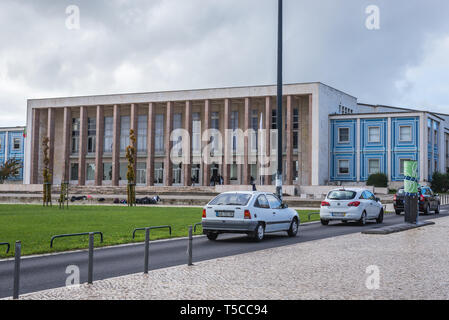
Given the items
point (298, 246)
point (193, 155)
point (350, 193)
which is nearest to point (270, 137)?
point (193, 155)

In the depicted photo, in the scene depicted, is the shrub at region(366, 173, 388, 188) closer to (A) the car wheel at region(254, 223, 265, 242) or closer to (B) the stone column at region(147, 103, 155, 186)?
(B) the stone column at region(147, 103, 155, 186)

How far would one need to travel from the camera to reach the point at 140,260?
41.2ft

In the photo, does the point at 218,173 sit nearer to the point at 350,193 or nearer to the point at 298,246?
the point at 350,193

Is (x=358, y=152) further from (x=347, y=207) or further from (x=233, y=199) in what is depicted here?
(x=233, y=199)

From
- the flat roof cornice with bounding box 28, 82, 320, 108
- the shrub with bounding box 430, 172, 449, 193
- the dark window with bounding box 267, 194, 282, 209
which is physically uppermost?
the flat roof cornice with bounding box 28, 82, 320, 108

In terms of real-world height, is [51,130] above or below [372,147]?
above

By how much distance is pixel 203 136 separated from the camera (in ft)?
240

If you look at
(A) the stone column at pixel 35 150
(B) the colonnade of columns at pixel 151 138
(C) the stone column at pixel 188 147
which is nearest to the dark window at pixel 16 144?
(B) the colonnade of columns at pixel 151 138

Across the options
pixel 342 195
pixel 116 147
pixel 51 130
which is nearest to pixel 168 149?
pixel 116 147

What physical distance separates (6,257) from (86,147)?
6653 centimetres

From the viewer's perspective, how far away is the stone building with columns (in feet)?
217

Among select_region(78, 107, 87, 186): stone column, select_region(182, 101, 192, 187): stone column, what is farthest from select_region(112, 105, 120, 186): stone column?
select_region(182, 101, 192, 187): stone column

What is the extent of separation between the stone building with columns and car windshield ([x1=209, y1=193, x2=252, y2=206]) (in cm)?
4299

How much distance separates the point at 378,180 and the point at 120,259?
51.8 meters
